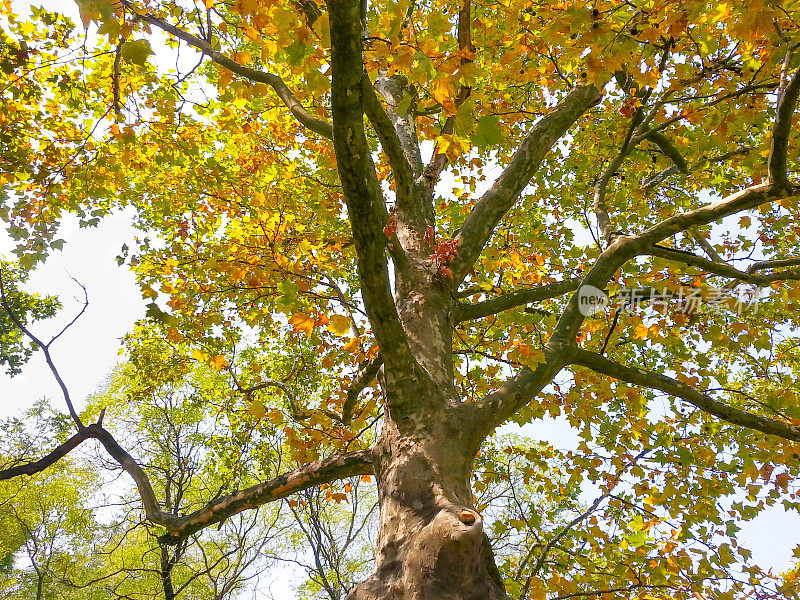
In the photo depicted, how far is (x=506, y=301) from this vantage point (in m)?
3.54

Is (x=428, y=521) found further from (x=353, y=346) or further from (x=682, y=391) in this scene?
(x=353, y=346)

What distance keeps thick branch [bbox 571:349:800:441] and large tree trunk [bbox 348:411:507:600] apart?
46.6 inches

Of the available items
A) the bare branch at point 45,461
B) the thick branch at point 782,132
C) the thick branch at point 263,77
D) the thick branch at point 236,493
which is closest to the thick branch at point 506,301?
the thick branch at point 236,493

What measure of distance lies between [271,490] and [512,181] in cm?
292

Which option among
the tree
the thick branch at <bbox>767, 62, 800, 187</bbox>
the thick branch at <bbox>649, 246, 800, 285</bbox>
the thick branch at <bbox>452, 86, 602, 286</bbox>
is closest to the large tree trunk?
the tree

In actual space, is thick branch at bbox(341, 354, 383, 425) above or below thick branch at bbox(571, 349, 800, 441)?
above

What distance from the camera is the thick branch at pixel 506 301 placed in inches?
136

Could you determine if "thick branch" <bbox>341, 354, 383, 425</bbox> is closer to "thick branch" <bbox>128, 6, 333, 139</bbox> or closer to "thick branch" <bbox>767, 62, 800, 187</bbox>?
"thick branch" <bbox>128, 6, 333, 139</bbox>

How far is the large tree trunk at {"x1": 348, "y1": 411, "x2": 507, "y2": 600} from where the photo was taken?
5.89 feet

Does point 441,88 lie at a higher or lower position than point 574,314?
higher

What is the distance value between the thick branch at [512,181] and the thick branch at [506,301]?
0.79 feet

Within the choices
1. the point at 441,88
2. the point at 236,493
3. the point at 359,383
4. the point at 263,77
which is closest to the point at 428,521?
the point at 236,493

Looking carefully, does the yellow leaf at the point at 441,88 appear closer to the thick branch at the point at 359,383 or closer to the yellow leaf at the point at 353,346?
the thick branch at the point at 359,383

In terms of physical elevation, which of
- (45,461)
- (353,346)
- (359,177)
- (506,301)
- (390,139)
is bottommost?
(45,461)
